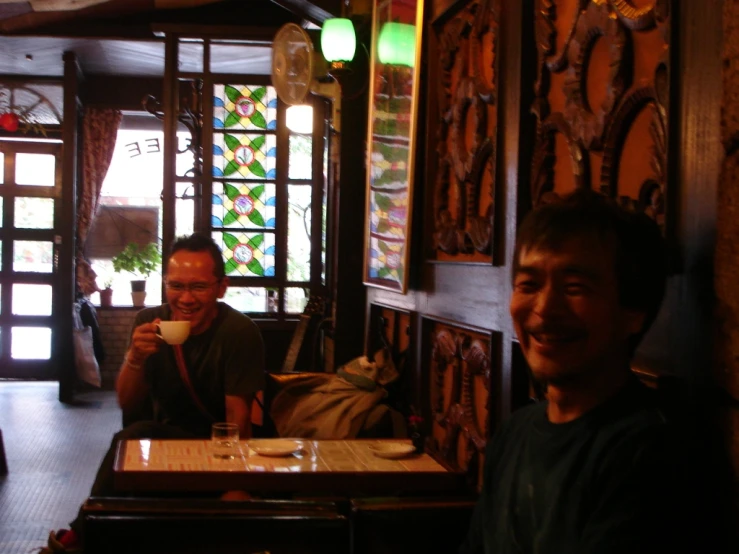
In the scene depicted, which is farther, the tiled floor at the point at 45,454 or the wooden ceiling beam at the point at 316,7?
the wooden ceiling beam at the point at 316,7

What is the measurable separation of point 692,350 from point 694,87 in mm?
487

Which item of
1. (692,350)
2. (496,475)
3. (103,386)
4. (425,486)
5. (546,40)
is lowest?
(103,386)

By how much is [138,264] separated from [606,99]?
910cm

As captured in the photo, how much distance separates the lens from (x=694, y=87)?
1.63 m

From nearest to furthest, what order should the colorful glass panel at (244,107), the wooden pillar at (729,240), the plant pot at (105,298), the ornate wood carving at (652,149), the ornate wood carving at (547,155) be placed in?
the wooden pillar at (729,240) → the ornate wood carving at (652,149) → the ornate wood carving at (547,155) → the colorful glass panel at (244,107) → the plant pot at (105,298)

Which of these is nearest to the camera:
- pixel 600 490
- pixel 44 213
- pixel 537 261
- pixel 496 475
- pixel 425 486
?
pixel 600 490

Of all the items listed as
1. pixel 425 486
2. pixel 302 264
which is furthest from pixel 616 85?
pixel 302 264

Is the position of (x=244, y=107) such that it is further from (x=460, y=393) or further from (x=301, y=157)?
(x=460, y=393)

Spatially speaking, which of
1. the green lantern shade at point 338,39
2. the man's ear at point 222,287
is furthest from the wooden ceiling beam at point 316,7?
the man's ear at point 222,287

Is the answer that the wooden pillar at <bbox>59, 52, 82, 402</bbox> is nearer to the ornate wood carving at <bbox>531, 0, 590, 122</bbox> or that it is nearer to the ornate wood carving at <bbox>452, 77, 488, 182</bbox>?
the ornate wood carving at <bbox>452, 77, 488, 182</bbox>

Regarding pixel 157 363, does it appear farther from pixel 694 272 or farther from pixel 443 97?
pixel 694 272

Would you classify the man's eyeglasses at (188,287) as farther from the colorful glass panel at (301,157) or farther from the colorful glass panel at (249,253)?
the colorful glass panel at (301,157)

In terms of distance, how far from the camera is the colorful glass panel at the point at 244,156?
22.0 ft

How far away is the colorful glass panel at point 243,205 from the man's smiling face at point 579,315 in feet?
17.4
